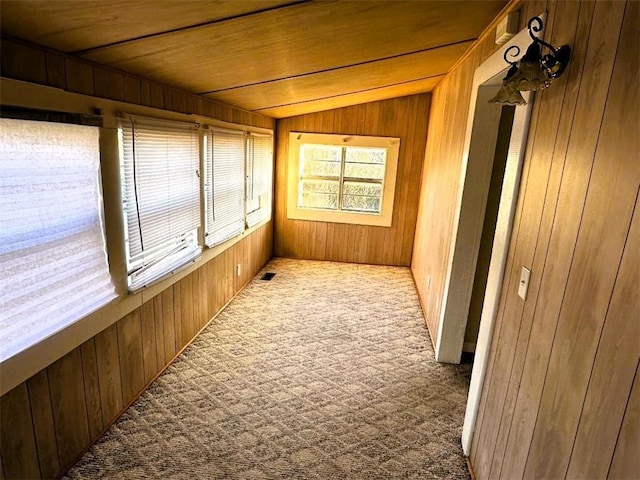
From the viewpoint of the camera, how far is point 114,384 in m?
2.16

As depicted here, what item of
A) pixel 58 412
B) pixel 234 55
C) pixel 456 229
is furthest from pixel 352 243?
pixel 58 412

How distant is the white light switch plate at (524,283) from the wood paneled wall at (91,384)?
201 centimetres

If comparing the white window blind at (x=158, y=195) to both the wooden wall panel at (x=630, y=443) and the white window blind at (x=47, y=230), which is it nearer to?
the white window blind at (x=47, y=230)

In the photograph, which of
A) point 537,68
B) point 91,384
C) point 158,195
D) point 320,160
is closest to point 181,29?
point 158,195

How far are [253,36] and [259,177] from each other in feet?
9.15

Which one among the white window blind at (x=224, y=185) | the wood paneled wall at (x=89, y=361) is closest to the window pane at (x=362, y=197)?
the white window blind at (x=224, y=185)

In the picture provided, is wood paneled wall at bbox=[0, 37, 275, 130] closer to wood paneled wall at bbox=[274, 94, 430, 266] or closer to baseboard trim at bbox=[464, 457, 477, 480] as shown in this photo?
wood paneled wall at bbox=[274, 94, 430, 266]

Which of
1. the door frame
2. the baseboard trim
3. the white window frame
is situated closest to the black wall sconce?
the door frame

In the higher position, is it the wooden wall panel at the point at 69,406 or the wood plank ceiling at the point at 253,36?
the wood plank ceiling at the point at 253,36

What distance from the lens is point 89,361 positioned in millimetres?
1943

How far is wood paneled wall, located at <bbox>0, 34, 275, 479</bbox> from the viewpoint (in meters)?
1.54

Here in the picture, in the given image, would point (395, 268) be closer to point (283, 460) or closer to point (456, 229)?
point (456, 229)

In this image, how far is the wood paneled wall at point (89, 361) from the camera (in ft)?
5.04

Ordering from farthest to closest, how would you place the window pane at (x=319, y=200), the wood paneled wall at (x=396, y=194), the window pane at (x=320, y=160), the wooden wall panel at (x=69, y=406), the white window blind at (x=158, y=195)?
the window pane at (x=319, y=200) → the window pane at (x=320, y=160) → the wood paneled wall at (x=396, y=194) → the white window blind at (x=158, y=195) → the wooden wall panel at (x=69, y=406)
